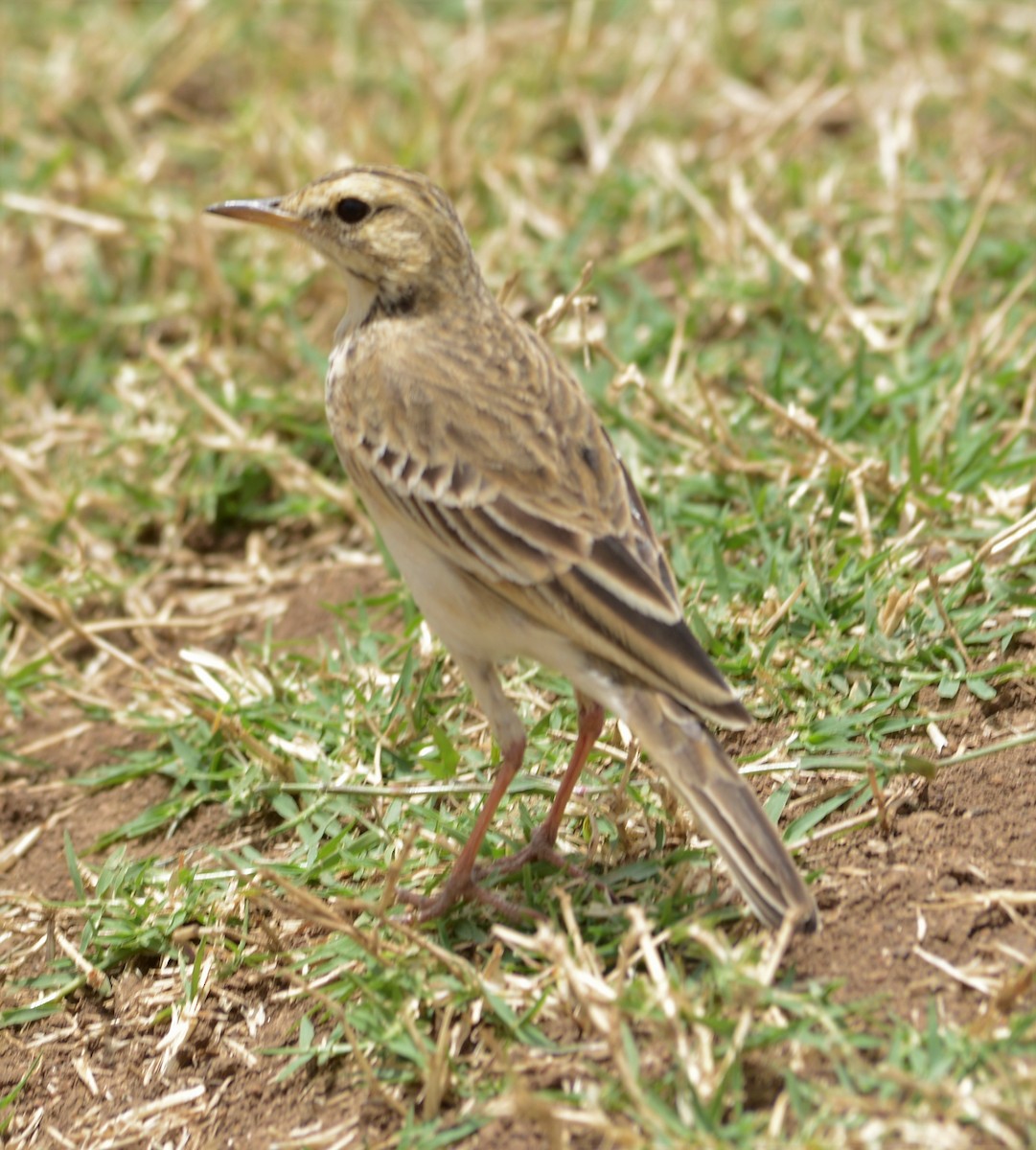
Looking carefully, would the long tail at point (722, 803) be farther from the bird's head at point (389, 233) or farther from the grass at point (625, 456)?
the bird's head at point (389, 233)

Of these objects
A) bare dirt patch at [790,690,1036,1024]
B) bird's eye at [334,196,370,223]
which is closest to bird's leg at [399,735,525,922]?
bare dirt patch at [790,690,1036,1024]

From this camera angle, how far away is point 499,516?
400 centimetres

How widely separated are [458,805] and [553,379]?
48.1 inches

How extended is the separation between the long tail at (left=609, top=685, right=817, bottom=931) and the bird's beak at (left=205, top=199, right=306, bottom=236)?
183cm

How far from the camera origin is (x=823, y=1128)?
3105 millimetres

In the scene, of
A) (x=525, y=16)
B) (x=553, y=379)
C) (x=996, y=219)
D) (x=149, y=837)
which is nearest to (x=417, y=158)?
(x=525, y=16)

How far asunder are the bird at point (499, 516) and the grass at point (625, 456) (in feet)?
0.76

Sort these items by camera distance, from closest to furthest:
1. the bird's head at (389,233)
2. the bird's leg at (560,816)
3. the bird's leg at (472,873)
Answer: the bird's leg at (472,873)
the bird's leg at (560,816)
the bird's head at (389,233)

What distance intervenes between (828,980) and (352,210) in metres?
2.52

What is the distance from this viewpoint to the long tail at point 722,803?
3436 mm

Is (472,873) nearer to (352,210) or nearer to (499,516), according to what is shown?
(499,516)

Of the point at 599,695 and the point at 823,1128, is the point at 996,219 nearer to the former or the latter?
the point at 599,695

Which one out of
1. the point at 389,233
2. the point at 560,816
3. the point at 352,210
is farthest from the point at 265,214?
the point at 560,816

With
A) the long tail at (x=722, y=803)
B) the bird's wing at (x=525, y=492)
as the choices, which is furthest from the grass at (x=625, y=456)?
the bird's wing at (x=525, y=492)
